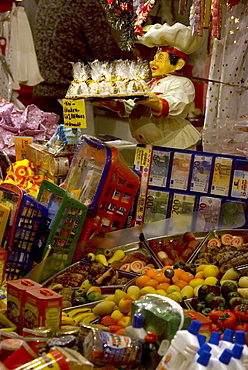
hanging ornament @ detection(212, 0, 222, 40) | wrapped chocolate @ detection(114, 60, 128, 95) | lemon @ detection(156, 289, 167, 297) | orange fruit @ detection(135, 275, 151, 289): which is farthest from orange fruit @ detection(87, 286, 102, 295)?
hanging ornament @ detection(212, 0, 222, 40)

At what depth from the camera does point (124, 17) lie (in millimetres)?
3816

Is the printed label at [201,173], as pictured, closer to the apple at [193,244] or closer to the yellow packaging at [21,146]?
the apple at [193,244]

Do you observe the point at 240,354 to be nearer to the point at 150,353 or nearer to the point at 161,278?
the point at 150,353

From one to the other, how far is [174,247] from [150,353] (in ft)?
4.15

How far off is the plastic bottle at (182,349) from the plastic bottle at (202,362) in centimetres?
2

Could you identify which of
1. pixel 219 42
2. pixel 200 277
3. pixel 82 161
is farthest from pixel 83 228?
pixel 219 42

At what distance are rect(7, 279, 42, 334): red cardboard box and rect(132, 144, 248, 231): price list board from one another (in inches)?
46.8

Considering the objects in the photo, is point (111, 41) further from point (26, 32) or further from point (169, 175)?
point (169, 175)

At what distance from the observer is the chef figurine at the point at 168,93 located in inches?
127

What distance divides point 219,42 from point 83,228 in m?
1.81

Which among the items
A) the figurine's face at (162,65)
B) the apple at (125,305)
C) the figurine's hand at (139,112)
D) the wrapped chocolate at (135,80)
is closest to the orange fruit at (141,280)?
the apple at (125,305)

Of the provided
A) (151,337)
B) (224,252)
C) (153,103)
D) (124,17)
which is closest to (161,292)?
(224,252)

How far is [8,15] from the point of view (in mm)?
6406

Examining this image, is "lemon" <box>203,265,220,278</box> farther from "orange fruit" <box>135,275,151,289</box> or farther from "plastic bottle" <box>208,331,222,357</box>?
"plastic bottle" <box>208,331,222,357</box>
